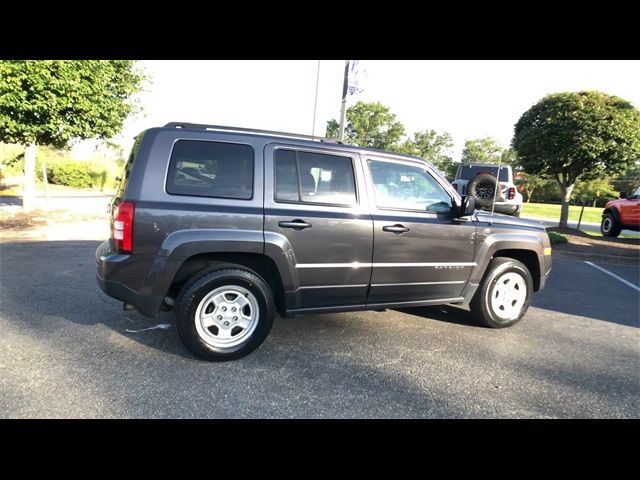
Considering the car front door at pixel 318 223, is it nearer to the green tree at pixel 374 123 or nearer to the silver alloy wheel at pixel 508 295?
the silver alloy wheel at pixel 508 295

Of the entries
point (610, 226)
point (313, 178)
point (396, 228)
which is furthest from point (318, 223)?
point (610, 226)

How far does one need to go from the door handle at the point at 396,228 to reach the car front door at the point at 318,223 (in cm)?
16

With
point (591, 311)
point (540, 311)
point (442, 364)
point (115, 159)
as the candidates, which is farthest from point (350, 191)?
point (115, 159)

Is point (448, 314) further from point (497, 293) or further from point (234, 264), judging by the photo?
point (234, 264)

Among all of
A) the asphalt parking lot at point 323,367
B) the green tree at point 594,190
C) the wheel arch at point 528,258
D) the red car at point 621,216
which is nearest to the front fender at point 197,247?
the asphalt parking lot at point 323,367

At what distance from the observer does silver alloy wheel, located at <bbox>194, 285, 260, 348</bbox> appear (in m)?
3.20

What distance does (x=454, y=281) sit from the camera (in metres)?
3.98

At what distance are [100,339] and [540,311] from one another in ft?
17.6

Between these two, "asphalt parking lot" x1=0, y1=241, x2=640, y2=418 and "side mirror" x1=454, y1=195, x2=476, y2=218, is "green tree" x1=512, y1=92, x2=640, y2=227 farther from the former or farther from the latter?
"side mirror" x1=454, y1=195, x2=476, y2=218

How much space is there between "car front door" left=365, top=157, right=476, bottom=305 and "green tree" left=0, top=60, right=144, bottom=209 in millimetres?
8091

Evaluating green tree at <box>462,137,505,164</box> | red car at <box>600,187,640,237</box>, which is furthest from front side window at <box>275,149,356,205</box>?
green tree at <box>462,137,505,164</box>

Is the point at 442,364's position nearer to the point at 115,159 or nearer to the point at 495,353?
the point at 495,353

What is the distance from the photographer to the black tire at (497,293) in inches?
165

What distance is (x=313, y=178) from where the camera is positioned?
11.4ft
